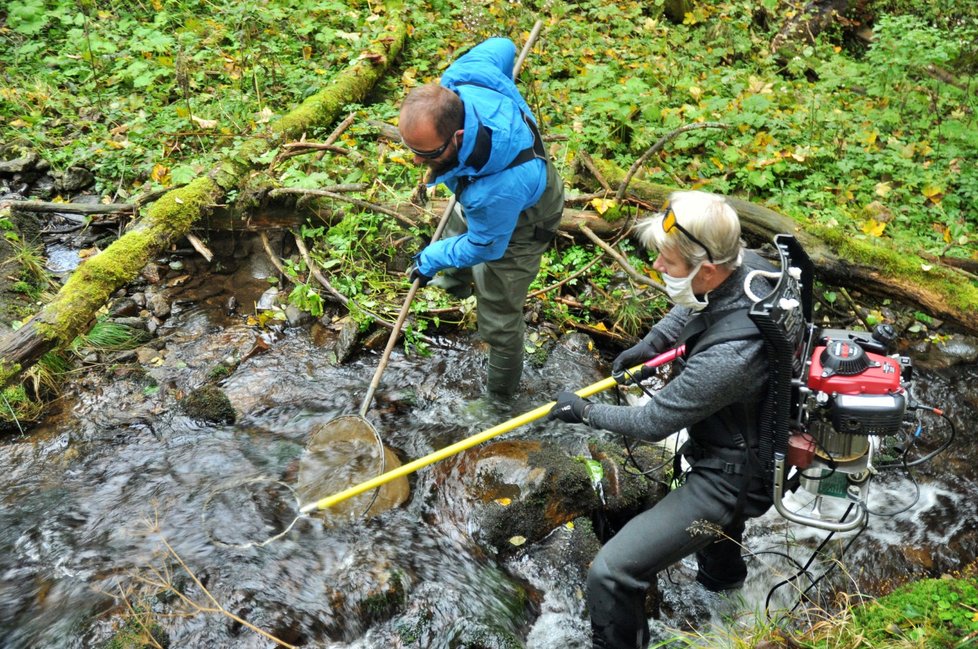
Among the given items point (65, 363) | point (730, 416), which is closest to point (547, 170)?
point (730, 416)

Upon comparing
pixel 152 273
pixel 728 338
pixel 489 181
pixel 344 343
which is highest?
pixel 489 181

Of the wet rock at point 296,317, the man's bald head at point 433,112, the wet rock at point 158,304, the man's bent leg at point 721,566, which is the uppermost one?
the man's bald head at point 433,112

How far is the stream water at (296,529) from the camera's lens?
3.59 metres

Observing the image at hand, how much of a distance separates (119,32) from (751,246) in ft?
26.5

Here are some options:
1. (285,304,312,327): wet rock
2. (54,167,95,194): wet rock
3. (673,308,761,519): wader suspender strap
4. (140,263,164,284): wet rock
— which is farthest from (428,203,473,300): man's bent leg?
(54,167,95,194): wet rock

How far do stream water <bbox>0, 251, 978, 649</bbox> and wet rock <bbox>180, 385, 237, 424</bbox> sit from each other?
0.08m

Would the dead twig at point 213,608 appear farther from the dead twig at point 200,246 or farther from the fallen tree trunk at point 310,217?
the fallen tree trunk at point 310,217

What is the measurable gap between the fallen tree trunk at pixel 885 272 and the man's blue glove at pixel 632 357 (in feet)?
8.14

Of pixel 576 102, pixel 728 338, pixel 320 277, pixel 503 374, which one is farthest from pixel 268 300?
pixel 728 338

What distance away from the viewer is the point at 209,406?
487cm

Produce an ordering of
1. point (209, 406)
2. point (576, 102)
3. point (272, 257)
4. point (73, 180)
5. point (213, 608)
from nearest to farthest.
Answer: point (213, 608) < point (209, 406) < point (272, 257) < point (73, 180) < point (576, 102)

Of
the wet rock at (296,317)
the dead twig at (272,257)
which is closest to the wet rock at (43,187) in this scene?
the dead twig at (272,257)

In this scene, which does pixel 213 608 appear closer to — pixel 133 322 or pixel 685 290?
pixel 685 290

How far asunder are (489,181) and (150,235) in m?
3.21
